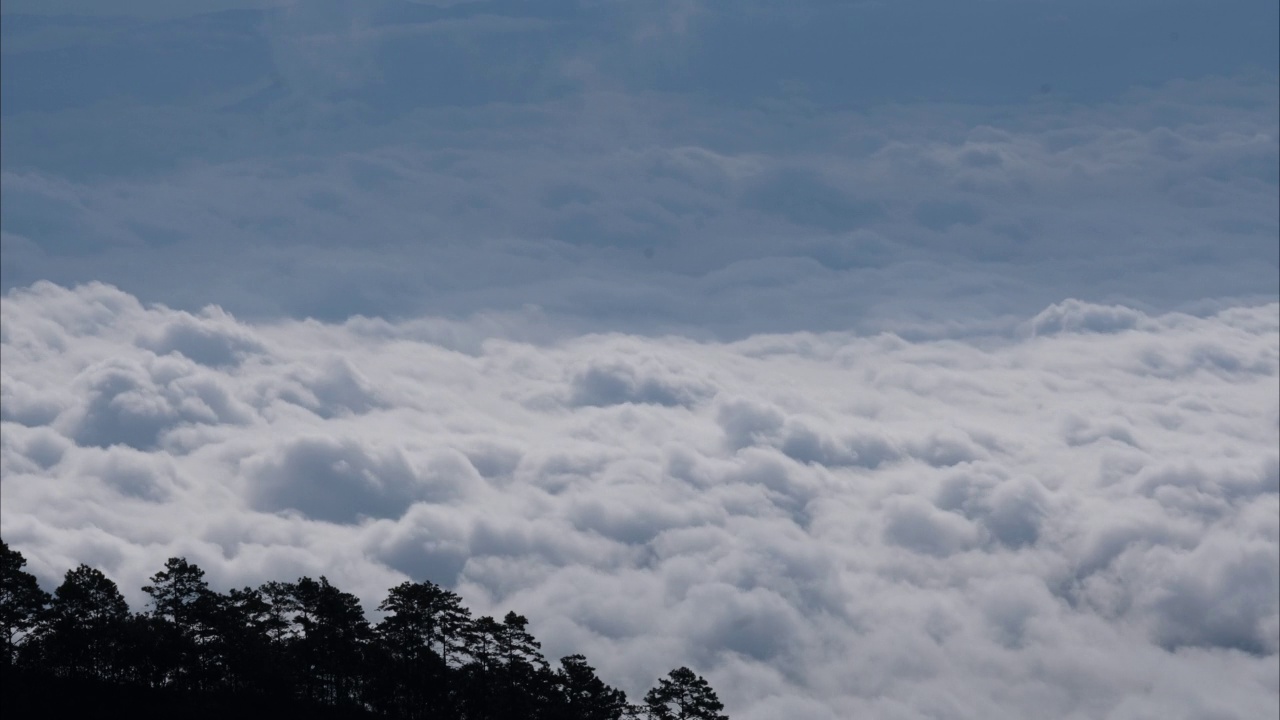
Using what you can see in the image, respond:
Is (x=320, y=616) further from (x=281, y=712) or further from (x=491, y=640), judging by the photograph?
(x=491, y=640)

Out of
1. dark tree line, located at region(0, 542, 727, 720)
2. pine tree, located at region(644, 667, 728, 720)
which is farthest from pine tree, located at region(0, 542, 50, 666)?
pine tree, located at region(644, 667, 728, 720)

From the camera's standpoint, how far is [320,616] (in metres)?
107

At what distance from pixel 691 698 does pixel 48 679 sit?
5599 cm

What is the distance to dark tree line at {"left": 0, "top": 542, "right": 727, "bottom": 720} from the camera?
10125 cm

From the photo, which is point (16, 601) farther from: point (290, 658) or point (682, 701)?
point (682, 701)

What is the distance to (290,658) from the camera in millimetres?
105125

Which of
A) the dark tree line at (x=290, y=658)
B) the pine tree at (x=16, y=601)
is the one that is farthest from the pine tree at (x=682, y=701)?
the pine tree at (x=16, y=601)

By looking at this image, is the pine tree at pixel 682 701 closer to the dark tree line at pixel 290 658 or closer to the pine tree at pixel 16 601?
the dark tree line at pixel 290 658

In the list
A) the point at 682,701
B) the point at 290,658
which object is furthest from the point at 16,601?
the point at 682,701

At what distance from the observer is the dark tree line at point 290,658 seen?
332ft

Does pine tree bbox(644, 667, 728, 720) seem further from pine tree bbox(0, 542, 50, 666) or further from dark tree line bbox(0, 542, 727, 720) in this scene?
pine tree bbox(0, 542, 50, 666)

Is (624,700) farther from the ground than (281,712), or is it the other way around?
(624,700)

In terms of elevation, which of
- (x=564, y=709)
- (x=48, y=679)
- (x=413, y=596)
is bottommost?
(x=48, y=679)

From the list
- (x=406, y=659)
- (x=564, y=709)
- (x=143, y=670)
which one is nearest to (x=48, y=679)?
(x=143, y=670)
